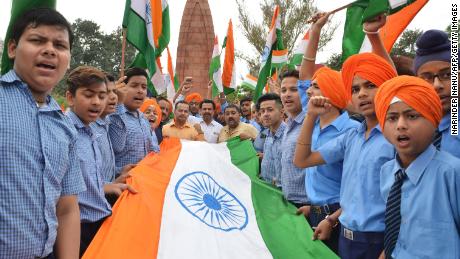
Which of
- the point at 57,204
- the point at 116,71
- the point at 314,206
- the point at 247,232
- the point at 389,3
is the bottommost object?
the point at 116,71

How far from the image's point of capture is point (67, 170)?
1972 mm

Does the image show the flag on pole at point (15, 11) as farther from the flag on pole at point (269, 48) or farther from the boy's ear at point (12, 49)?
the flag on pole at point (269, 48)

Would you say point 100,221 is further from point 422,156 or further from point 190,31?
point 190,31

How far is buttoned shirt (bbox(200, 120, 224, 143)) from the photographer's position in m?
7.96

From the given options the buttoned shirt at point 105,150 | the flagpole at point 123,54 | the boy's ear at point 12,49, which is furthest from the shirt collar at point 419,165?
the flagpole at point 123,54

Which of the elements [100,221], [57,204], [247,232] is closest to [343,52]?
[247,232]

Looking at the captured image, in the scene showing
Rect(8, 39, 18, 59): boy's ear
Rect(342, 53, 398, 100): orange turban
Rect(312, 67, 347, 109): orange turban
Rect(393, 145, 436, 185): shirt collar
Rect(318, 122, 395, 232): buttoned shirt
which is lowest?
Rect(318, 122, 395, 232): buttoned shirt

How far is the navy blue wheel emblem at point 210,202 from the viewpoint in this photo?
3256 millimetres

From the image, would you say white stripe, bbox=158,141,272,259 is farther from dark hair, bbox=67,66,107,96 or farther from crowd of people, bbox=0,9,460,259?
dark hair, bbox=67,66,107,96

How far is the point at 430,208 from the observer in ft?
6.03

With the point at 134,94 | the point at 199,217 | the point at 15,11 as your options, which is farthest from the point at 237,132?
the point at 15,11

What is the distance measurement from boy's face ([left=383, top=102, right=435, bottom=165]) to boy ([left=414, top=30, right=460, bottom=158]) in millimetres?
273

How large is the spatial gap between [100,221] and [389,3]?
8.21 feet

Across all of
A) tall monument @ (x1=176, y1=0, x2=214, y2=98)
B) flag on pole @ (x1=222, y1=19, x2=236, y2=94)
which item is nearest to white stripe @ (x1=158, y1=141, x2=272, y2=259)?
flag on pole @ (x1=222, y1=19, x2=236, y2=94)
